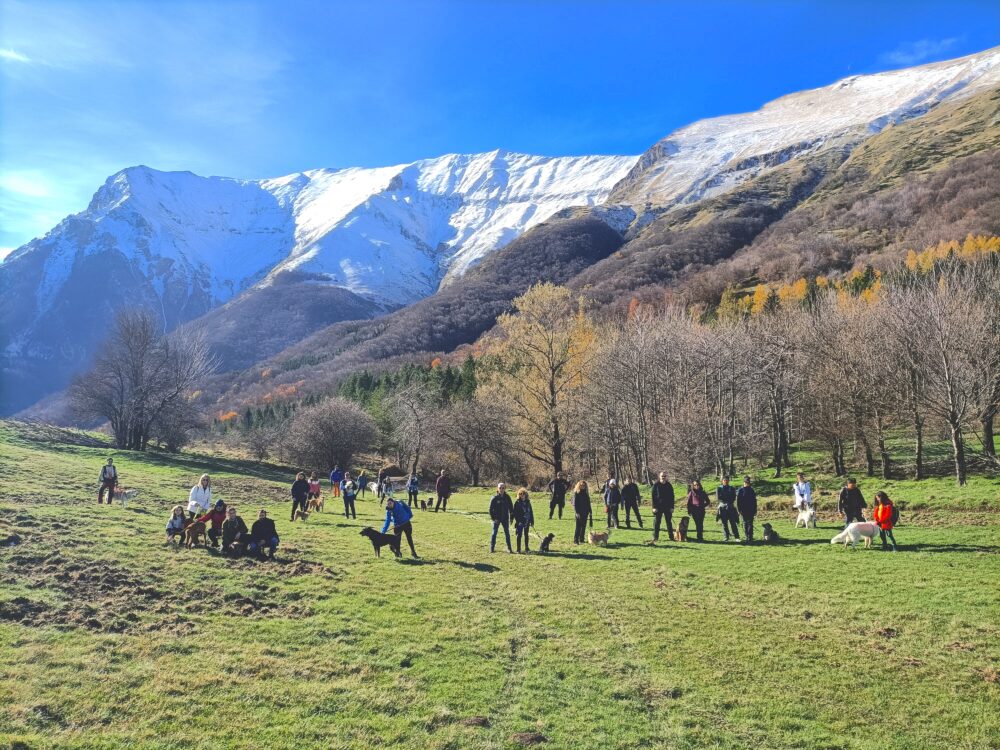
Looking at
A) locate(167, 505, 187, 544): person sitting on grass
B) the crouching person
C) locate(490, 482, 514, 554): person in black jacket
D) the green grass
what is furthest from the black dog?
locate(167, 505, 187, 544): person sitting on grass

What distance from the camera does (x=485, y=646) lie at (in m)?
10.7

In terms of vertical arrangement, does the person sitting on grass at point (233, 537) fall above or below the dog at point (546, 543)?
above

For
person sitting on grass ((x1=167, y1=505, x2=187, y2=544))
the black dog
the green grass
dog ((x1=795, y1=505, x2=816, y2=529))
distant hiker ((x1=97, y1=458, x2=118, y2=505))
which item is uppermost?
distant hiker ((x1=97, y1=458, x2=118, y2=505))

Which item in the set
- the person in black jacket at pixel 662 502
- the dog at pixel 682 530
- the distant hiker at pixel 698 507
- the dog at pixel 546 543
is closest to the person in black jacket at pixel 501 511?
the dog at pixel 546 543

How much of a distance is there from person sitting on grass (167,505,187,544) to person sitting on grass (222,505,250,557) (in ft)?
4.64

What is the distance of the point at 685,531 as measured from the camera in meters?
21.3

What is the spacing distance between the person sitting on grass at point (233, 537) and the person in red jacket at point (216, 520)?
65cm

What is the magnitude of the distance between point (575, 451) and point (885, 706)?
130ft

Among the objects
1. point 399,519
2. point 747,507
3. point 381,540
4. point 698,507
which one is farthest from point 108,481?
point 747,507

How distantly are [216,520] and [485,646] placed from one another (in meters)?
10.9

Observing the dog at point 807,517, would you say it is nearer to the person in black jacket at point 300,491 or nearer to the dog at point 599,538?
the dog at point 599,538

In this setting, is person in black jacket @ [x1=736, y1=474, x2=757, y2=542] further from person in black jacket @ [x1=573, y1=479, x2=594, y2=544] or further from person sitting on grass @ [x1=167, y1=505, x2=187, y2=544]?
person sitting on grass @ [x1=167, y1=505, x2=187, y2=544]

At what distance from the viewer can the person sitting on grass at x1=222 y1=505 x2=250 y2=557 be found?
1620 cm

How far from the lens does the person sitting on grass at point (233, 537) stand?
1620cm
